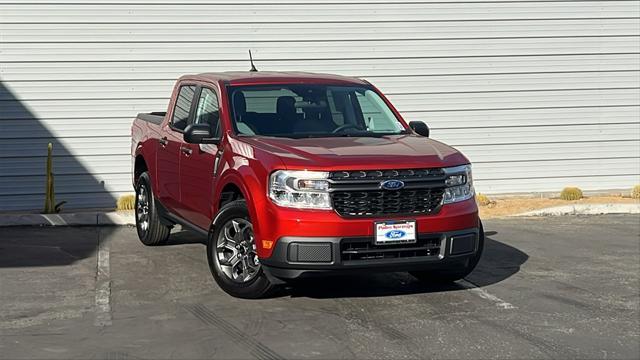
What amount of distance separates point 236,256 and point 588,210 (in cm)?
723

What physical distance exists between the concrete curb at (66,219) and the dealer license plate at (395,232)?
5735 mm

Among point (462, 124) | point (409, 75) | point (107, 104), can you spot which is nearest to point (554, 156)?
point (462, 124)

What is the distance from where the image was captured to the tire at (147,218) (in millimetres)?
10625

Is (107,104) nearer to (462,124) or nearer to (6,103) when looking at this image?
(6,103)

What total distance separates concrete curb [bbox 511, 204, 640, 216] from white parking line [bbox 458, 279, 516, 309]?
5.02m

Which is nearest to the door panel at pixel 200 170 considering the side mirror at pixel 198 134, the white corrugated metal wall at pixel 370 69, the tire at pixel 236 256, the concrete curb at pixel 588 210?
the side mirror at pixel 198 134

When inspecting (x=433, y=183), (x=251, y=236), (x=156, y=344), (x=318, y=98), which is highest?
(x=318, y=98)

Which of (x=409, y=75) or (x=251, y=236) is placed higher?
(x=409, y=75)

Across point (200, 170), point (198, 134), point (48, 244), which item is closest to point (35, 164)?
point (48, 244)

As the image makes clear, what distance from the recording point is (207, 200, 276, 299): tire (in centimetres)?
805

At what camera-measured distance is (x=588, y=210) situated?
550 inches

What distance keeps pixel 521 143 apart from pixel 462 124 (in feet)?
3.24

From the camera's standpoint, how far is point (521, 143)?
15.2 metres

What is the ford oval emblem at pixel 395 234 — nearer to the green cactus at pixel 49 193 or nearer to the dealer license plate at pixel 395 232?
the dealer license plate at pixel 395 232
